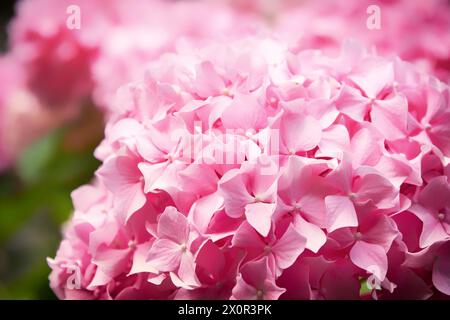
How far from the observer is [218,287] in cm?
48

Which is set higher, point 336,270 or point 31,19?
point 31,19

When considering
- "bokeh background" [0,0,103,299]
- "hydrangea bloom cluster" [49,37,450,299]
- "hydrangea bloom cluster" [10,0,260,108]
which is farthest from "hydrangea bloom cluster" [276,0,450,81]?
"bokeh background" [0,0,103,299]

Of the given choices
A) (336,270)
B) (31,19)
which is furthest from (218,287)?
(31,19)

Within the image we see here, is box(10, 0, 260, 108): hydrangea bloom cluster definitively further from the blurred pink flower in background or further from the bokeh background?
the blurred pink flower in background

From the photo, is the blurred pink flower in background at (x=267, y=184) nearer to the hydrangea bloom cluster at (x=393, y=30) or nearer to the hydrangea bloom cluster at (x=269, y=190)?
the hydrangea bloom cluster at (x=269, y=190)

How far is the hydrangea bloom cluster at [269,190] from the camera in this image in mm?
462

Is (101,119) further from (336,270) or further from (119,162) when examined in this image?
(336,270)

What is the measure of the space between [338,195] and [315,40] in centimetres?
35

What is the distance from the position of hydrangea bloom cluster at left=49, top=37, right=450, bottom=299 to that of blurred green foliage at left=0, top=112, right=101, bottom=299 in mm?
232

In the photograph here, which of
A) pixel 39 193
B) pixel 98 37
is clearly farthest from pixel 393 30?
pixel 39 193

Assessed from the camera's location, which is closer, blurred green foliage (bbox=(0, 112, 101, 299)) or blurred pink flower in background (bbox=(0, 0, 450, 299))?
blurred pink flower in background (bbox=(0, 0, 450, 299))

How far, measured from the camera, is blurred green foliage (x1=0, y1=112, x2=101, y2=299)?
0.76 metres

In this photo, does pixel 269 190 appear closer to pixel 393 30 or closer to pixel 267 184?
pixel 267 184

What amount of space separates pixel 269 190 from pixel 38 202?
1.58 ft
